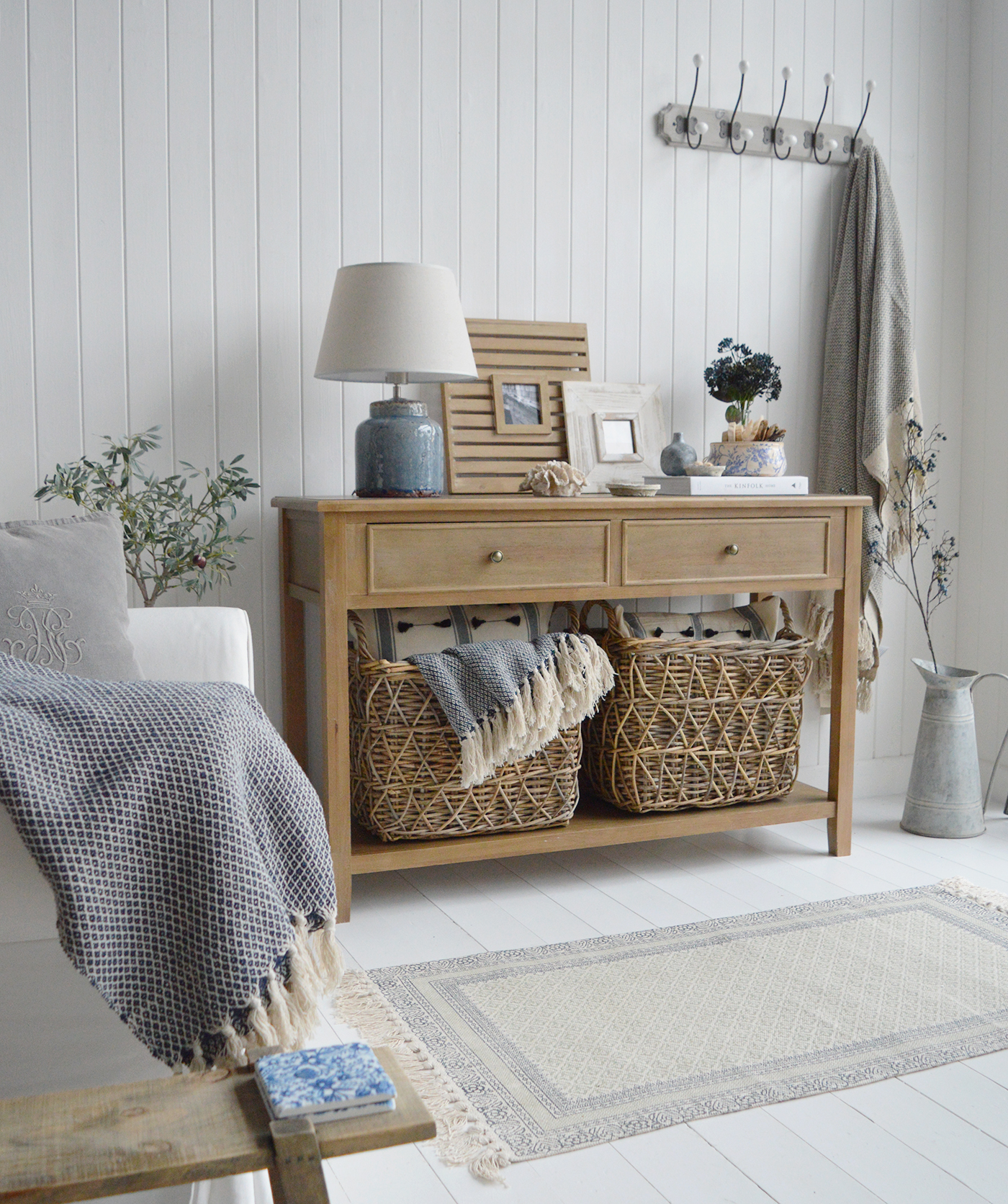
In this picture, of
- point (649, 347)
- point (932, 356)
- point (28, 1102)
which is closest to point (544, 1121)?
point (28, 1102)

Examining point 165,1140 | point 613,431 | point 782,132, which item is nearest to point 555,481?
point 613,431

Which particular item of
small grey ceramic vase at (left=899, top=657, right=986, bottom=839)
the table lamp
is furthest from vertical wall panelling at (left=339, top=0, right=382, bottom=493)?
small grey ceramic vase at (left=899, top=657, right=986, bottom=839)

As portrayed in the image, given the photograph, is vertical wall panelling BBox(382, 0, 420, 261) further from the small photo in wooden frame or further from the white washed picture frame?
the white washed picture frame

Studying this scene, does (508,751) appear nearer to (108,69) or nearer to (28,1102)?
(28,1102)

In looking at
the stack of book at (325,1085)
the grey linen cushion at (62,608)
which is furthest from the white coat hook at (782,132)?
the stack of book at (325,1085)

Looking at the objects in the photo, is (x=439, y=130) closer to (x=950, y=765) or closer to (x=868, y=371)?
(x=868, y=371)

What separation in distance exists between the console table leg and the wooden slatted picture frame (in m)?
0.72

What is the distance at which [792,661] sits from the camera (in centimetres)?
259

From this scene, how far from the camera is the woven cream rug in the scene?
1.56m

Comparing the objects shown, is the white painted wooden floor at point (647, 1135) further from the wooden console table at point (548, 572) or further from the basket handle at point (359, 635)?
the basket handle at point (359, 635)

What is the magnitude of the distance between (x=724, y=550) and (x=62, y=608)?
134 centimetres

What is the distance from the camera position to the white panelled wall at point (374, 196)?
2.36 m

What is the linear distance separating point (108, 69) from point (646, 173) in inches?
48.7

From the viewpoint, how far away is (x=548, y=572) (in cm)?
232
